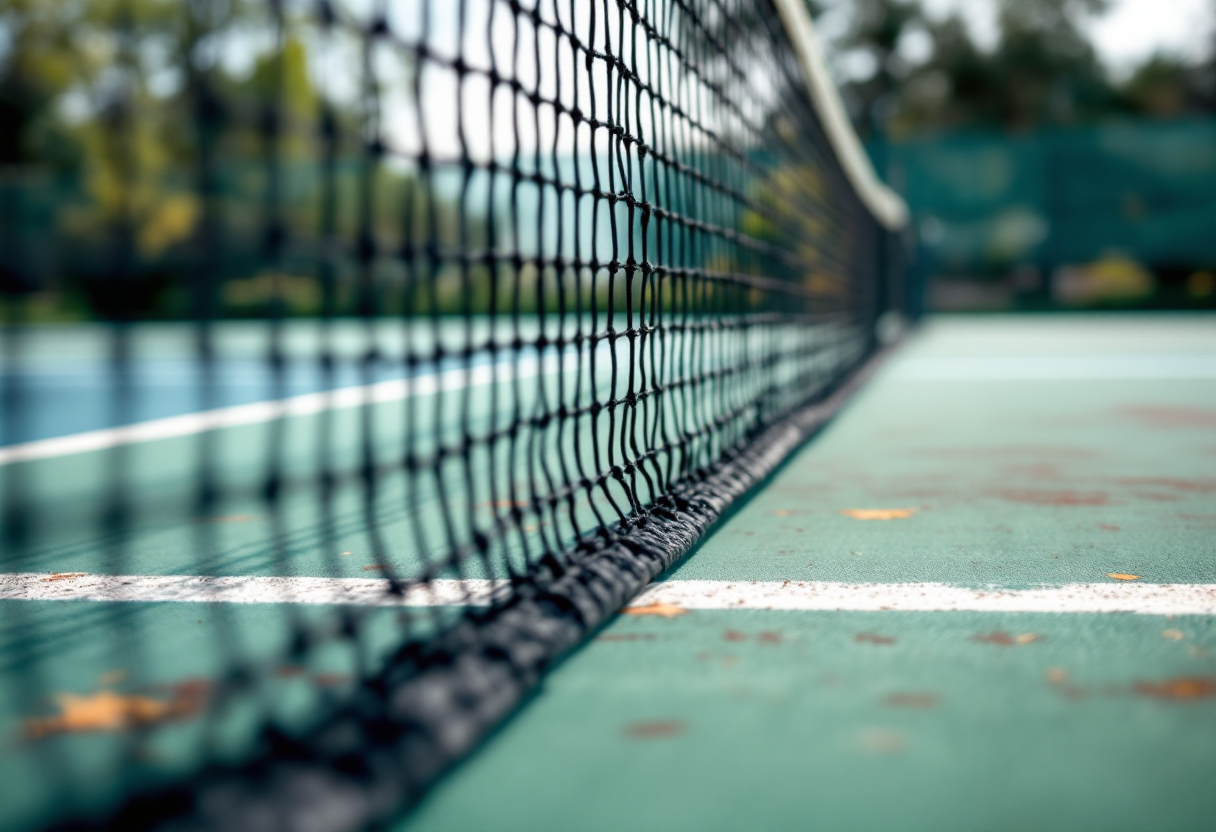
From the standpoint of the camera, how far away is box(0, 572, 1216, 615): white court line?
162 centimetres

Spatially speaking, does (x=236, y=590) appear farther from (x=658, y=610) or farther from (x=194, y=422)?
(x=194, y=422)

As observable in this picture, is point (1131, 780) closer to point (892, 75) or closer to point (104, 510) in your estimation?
point (104, 510)

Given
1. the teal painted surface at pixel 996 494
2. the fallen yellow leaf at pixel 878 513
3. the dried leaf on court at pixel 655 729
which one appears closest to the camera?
the dried leaf on court at pixel 655 729

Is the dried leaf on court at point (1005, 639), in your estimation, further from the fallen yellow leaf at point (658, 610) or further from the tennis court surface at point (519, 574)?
the fallen yellow leaf at point (658, 610)

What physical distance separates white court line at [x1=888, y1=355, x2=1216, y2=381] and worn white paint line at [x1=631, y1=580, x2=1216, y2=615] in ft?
15.4

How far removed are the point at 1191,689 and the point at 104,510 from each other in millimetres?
2105

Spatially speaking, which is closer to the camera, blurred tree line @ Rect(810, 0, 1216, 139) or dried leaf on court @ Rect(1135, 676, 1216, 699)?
dried leaf on court @ Rect(1135, 676, 1216, 699)

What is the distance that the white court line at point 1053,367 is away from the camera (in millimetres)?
6320

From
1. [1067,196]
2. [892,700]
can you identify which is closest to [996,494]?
[892,700]

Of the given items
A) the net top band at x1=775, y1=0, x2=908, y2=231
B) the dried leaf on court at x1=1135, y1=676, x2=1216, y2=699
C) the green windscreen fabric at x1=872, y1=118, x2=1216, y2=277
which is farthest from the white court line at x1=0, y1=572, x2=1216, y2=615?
the green windscreen fabric at x1=872, y1=118, x2=1216, y2=277

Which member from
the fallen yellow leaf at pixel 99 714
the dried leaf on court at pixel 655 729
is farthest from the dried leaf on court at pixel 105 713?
the dried leaf on court at pixel 655 729

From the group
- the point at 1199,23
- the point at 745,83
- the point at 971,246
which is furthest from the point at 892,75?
the point at 745,83

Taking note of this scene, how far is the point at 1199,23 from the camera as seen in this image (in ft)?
104

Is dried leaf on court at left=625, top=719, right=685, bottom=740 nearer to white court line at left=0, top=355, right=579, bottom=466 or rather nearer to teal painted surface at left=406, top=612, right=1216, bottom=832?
teal painted surface at left=406, top=612, right=1216, bottom=832
